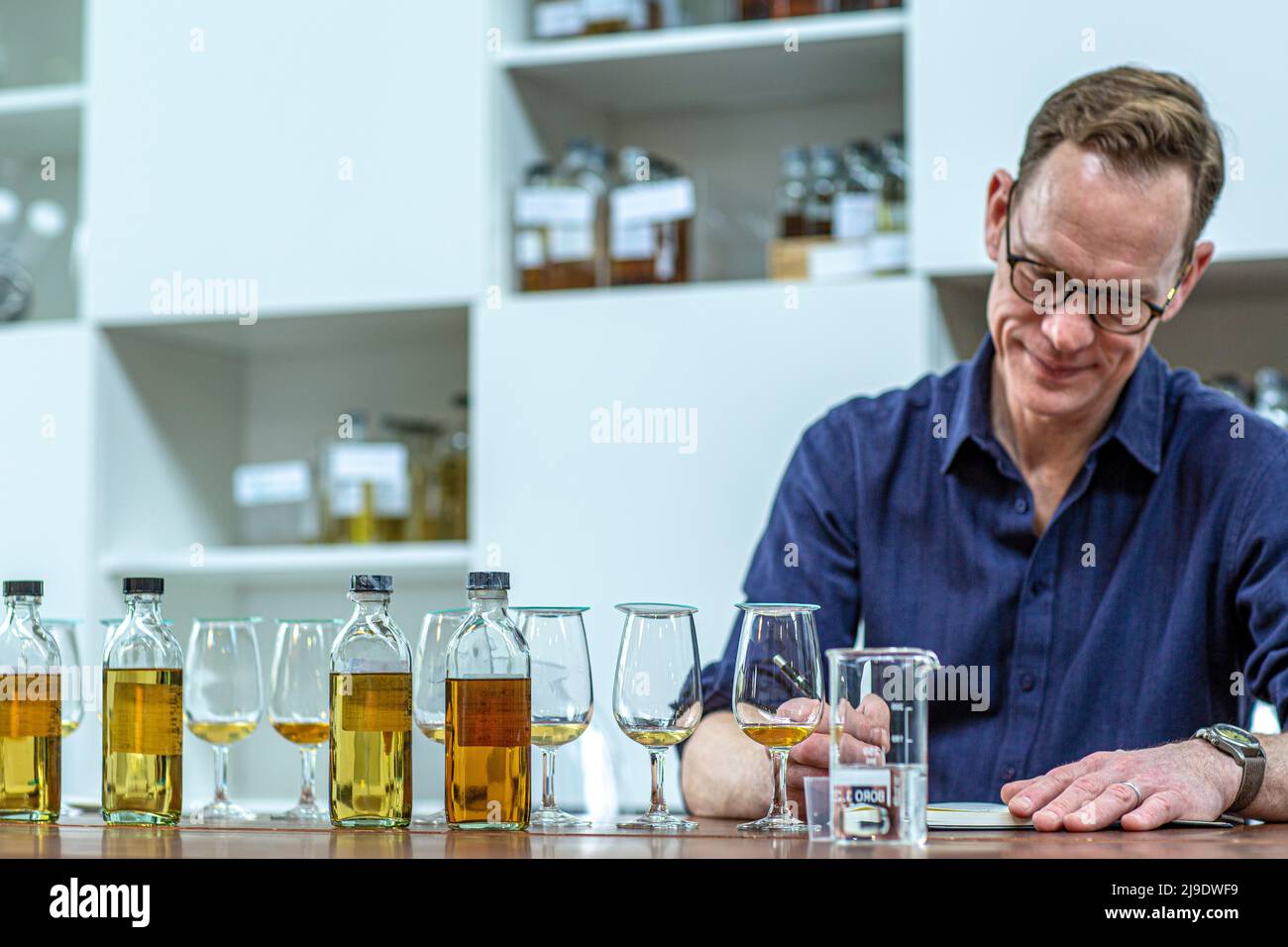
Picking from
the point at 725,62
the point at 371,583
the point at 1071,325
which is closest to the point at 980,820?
the point at 371,583

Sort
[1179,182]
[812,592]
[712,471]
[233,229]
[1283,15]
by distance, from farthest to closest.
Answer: [233,229], [712,471], [1283,15], [812,592], [1179,182]

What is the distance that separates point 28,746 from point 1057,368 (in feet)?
3.32

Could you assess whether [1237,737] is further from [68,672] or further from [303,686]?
[68,672]

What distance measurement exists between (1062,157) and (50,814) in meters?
1.09

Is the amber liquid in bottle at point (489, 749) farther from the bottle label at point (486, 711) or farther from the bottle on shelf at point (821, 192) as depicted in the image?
the bottle on shelf at point (821, 192)

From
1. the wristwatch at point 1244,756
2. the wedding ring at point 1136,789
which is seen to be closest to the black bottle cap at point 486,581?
the wedding ring at point 1136,789

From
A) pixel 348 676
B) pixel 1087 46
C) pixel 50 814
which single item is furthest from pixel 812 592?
pixel 1087 46

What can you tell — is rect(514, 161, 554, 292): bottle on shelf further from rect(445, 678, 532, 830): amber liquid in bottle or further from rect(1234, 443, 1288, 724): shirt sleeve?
rect(445, 678, 532, 830): amber liquid in bottle

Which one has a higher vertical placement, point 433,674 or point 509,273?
point 509,273

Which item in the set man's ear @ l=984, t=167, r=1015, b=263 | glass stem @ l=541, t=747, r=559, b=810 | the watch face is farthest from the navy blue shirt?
glass stem @ l=541, t=747, r=559, b=810

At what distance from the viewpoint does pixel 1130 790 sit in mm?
1113

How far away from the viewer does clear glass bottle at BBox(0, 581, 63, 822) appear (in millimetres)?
1202

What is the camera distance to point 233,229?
2.34 m
